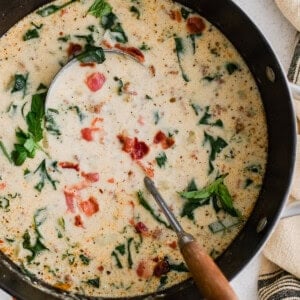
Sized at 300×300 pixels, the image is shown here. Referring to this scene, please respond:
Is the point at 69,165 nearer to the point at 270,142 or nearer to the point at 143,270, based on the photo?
the point at 143,270

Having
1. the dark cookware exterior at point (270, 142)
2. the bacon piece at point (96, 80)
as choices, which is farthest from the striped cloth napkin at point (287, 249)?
the bacon piece at point (96, 80)

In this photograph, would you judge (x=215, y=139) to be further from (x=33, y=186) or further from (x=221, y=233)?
(x=33, y=186)

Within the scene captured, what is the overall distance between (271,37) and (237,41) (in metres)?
0.23

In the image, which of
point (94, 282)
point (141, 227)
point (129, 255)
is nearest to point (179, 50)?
point (141, 227)

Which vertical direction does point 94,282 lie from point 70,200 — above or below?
below

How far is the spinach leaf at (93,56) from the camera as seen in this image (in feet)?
8.10

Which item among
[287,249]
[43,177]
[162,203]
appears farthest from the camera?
[287,249]

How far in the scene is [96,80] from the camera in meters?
2.51

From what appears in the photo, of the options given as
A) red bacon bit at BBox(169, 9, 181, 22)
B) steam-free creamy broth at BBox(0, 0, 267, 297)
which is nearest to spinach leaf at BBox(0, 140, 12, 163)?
steam-free creamy broth at BBox(0, 0, 267, 297)

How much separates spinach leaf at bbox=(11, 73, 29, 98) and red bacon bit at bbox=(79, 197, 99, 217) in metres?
0.43

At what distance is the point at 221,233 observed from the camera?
266 centimetres

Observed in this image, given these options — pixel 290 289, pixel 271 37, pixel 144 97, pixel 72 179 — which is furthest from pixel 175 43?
pixel 290 289

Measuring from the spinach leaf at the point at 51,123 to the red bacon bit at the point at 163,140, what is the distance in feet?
1.10

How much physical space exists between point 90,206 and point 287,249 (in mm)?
726
